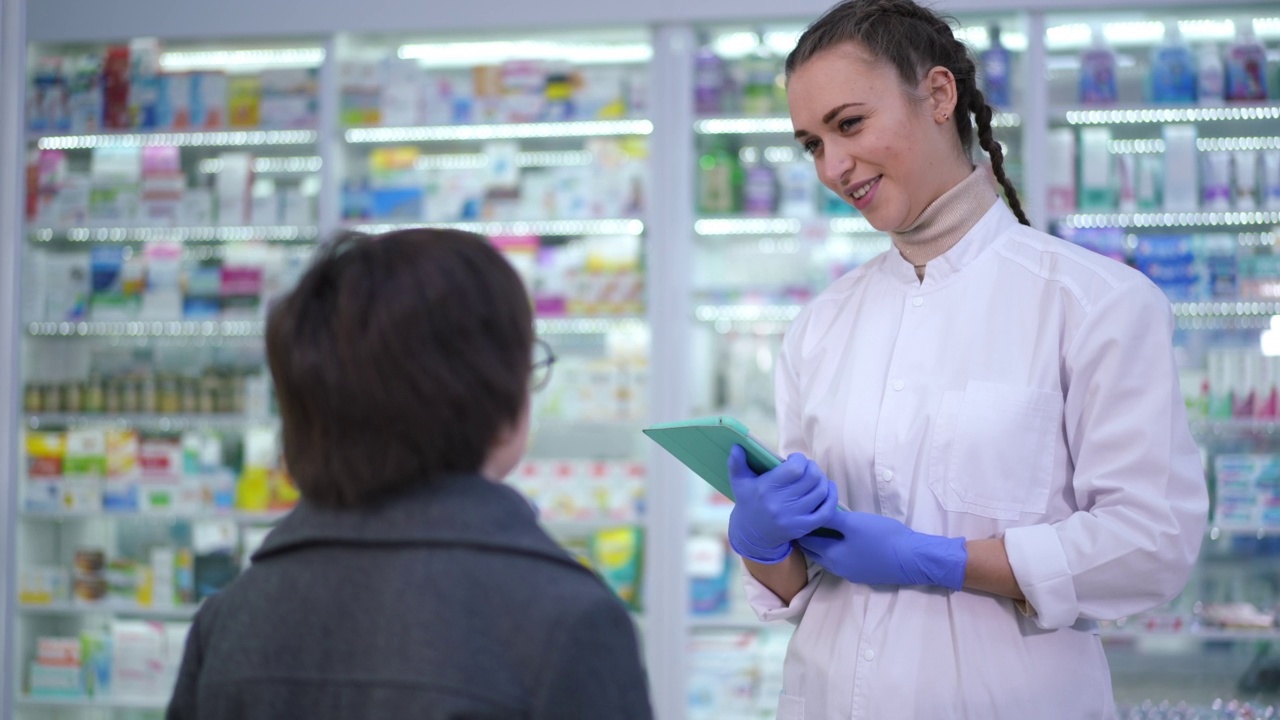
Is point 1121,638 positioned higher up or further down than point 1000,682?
further down

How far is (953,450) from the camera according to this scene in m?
1.61

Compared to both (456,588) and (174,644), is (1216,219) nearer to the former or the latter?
(456,588)

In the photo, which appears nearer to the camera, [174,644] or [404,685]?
[404,685]

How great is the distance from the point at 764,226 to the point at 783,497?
3.13m

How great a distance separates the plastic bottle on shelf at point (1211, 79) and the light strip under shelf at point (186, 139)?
3439 millimetres

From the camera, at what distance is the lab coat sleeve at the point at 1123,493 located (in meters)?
1.50

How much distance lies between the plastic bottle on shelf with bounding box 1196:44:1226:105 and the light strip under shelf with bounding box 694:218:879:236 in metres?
1.28

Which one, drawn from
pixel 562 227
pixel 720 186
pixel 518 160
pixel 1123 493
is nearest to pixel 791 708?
pixel 1123 493

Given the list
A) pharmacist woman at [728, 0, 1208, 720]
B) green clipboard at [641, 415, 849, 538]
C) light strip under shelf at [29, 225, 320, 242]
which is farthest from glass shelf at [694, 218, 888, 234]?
green clipboard at [641, 415, 849, 538]

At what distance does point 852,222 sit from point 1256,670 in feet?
7.28

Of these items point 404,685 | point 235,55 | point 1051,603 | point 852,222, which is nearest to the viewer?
point 404,685

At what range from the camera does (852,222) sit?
4.45 metres

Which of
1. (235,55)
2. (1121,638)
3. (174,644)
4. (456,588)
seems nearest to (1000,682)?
(456,588)

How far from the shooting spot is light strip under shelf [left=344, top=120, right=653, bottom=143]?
4551 millimetres
